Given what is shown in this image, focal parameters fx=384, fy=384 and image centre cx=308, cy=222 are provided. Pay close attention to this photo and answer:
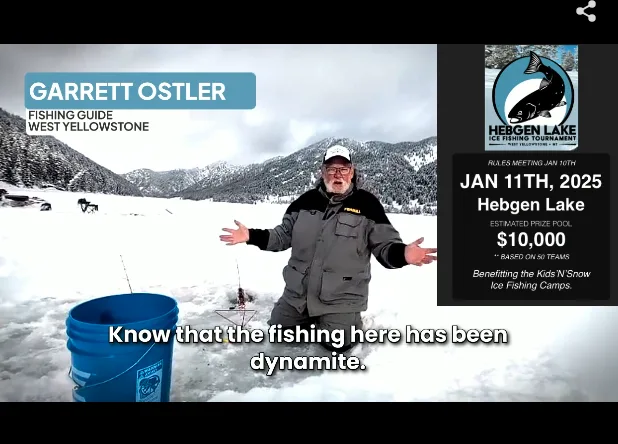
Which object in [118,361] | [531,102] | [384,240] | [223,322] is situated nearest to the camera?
[118,361]

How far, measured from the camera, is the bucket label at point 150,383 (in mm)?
2008

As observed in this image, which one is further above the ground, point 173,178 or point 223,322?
point 173,178

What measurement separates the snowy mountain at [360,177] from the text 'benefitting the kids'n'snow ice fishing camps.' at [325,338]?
80 cm

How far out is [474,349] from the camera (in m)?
2.41

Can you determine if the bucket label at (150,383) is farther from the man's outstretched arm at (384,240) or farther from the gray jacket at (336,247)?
the man's outstretched arm at (384,240)

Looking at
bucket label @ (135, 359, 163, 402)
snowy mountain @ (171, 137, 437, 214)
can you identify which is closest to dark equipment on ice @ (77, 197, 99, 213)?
→ snowy mountain @ (171, 137, 437, 214)

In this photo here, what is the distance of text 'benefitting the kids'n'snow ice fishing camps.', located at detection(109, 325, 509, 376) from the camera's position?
7.89 ft

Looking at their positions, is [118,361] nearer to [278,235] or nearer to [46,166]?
[278,235]

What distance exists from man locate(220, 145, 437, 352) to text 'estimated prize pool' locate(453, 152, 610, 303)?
1.70 ft

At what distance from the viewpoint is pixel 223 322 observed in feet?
8.93

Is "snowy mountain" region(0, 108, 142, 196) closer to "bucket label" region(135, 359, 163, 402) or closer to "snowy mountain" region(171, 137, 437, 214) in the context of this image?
"snowy mountain" region(171, 137, 437, 214)

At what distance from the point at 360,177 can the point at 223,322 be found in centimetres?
141
